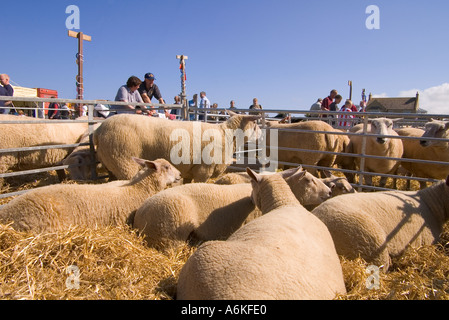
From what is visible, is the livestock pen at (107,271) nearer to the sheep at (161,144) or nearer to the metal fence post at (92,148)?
the sheep at (161,144)

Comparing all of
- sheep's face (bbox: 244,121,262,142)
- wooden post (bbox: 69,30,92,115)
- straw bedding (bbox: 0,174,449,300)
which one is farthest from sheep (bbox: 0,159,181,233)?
wooden post (bbox: 69,30,92,115)

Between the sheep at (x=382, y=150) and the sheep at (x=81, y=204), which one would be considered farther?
the sheep at (x=382, y=150)

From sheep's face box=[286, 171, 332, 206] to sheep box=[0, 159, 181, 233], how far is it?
1544 millimetres

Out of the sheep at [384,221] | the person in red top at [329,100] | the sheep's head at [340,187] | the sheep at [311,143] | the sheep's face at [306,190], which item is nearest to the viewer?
the sheep at [384,221]

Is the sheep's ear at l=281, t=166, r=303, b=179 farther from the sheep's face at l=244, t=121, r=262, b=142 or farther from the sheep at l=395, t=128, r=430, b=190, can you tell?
the sheep at l=395, t=128, r=430, b=190

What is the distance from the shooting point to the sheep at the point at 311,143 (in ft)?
23.0

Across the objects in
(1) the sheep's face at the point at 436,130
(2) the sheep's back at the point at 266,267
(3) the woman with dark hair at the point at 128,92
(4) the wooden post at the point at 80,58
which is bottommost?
(2) the sheep's back at the point at 266,267

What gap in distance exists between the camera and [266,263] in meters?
1.75

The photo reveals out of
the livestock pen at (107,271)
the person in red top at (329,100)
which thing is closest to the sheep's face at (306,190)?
the livestock pen at (107,271)

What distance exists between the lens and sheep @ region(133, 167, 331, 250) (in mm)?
3105

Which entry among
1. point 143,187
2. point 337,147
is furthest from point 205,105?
point 143,187

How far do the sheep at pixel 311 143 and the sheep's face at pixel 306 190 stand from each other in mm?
3027
